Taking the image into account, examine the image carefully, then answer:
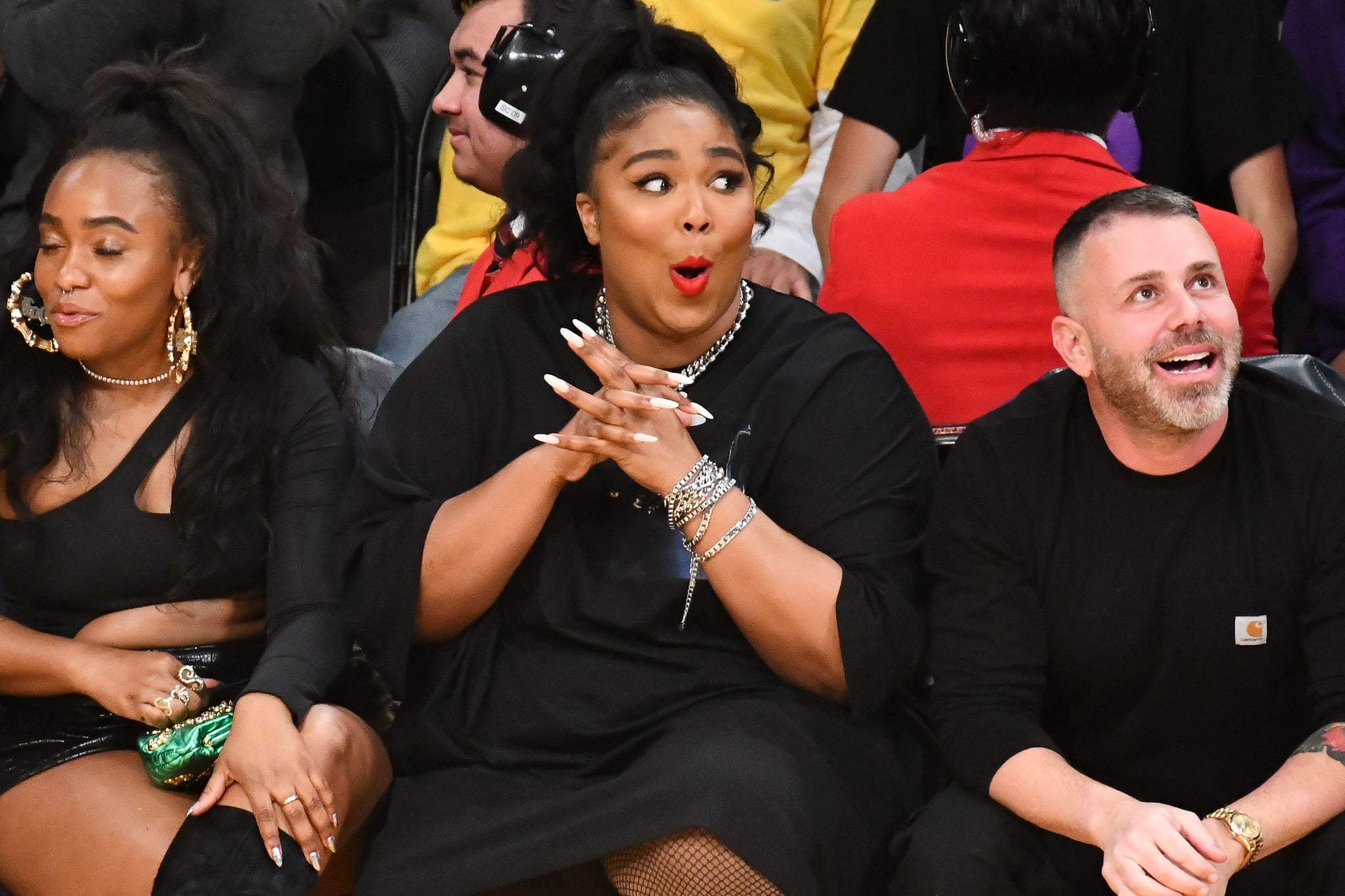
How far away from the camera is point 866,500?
8.04ft

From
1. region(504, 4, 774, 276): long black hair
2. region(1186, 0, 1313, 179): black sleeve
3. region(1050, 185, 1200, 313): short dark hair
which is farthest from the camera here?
region(1186, 0, 1313, 179): black sleeve

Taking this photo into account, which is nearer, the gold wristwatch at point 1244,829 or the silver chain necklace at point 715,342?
the gold wristwatch at point 1244,829

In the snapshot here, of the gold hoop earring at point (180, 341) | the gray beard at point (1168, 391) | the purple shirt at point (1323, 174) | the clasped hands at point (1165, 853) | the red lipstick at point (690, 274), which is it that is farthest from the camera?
the purple shirt at point (1323, 174)

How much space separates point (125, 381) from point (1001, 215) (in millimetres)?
1451

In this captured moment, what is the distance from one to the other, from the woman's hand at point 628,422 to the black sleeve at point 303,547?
1.59 feet

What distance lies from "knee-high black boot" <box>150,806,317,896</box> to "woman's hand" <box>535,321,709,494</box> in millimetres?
649

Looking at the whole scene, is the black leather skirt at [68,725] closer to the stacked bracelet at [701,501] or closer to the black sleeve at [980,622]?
the stacked bracelet at [701,501]

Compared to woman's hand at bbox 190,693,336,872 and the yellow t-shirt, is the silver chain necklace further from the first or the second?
the yellow t-shirt

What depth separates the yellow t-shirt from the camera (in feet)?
11.8

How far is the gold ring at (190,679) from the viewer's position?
100 inches

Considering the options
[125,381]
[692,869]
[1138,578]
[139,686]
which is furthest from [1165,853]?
[125,381]

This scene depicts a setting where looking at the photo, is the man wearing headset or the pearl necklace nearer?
the pearl necklace

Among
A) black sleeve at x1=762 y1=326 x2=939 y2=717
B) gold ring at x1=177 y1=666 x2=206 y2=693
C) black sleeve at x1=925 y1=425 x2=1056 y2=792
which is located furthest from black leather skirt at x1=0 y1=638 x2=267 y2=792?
black sleeve at x1=925 y1=425 x2=1056 y2=792

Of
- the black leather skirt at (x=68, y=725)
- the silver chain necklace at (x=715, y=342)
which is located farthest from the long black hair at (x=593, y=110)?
the black leather skirt at (x=68, y=725)
